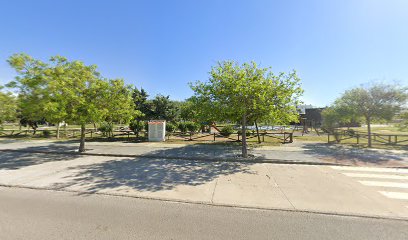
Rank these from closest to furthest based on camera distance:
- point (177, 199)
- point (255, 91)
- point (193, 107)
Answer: point (177, 199) < point (255, 91) < point (193, 107)

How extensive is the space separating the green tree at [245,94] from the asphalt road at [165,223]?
5815 mm


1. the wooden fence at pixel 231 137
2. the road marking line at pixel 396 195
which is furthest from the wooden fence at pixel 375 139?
the road marking line at pixel 396 195

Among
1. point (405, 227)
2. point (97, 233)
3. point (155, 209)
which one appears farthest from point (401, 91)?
point (97, 233)

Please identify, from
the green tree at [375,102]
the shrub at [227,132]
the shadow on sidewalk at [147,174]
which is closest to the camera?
the shadow on sidewalk at [147,174]

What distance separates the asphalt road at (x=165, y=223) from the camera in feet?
11.1

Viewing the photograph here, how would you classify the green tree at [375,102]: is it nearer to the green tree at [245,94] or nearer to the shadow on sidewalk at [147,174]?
the green tree at [245,94]

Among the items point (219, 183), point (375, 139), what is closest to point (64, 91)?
point (219, 183)

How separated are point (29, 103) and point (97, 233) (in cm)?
1105

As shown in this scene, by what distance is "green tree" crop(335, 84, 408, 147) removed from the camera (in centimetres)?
A: 1341

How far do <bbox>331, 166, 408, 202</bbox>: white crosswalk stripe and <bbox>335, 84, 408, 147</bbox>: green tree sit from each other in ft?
25.1

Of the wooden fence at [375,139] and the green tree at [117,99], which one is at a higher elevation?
the green tree at [117,99]

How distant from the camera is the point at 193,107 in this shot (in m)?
10.7

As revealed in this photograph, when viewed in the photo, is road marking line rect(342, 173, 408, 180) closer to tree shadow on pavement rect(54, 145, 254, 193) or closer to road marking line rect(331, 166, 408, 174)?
road marking line rect(331, 166, 408, 174)

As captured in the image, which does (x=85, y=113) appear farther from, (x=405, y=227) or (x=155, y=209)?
(x=405, y=227)
